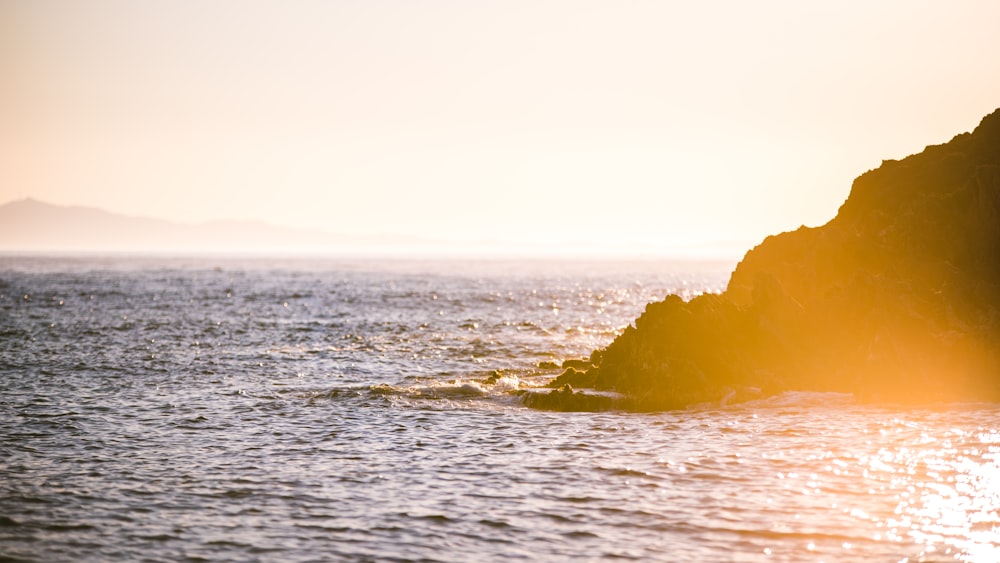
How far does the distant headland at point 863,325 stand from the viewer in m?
36.2

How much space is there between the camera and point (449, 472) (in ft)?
80.3

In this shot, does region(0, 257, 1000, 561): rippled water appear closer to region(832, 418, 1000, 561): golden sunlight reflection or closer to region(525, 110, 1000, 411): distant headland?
region(832, 418, 1000, 561): golden sunlight reflection

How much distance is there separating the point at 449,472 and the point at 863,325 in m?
22.2

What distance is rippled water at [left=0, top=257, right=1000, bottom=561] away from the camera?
18531 mm

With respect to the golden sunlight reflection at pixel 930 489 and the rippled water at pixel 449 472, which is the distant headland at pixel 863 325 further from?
the golden sunlight reflection at pixel 930 489

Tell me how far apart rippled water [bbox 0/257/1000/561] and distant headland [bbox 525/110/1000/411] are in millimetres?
2034

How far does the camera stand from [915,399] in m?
35.1

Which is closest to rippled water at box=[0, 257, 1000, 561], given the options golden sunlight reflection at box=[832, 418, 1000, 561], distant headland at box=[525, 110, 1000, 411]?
golden sunlight reflection at box=[832, 418, 1000, 561]

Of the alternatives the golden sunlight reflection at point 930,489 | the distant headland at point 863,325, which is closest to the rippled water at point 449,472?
the golden sunlight reflection at point 930,489

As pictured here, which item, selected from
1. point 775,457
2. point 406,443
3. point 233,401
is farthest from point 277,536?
point 233,401

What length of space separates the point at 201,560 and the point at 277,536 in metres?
1.86

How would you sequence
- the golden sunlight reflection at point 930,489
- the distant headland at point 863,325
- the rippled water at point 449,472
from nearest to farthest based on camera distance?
the golden sunlight reflection at point 930,489 < the rippled water at point 449,472 < the distant headland at point 863,325

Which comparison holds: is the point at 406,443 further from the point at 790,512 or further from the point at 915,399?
the point at 915,399

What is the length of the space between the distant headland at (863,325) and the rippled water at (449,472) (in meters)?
2.03
